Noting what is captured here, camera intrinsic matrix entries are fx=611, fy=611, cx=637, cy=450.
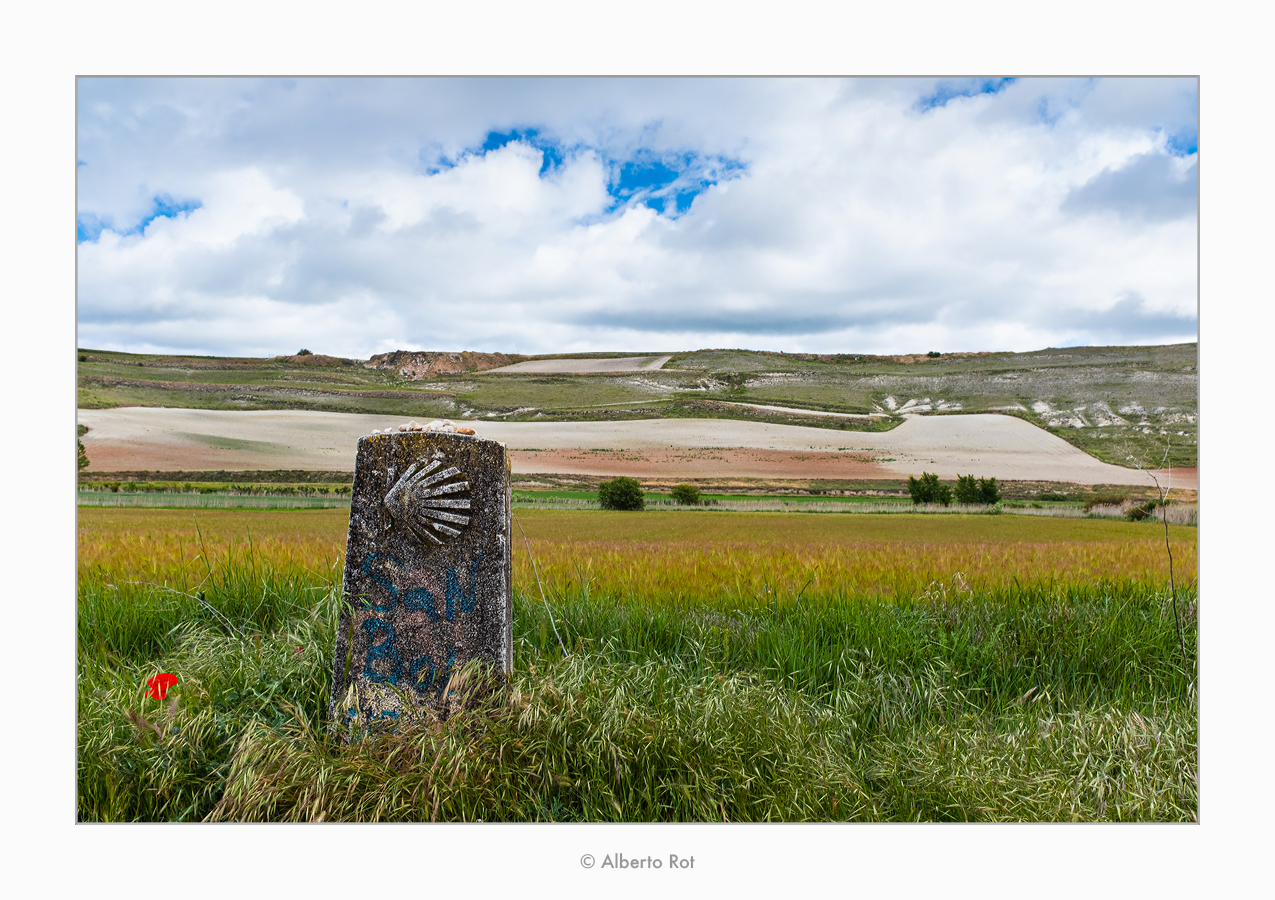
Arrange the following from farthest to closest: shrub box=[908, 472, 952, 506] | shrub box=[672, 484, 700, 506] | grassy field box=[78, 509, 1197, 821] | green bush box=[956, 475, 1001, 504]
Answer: shrub box=[672, 484, 700, 506] < shrub box=[908, 472, 952, 506] < green bush box=[956, 475, 1001, 504] < grassy field box=[78, 509, 1197, 821]

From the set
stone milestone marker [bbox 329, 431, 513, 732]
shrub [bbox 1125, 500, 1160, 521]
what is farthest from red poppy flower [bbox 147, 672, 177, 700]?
shrub [bbox 1125, 500, 1160, 521]

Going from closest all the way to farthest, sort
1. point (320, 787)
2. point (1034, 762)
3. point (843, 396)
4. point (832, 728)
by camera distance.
A: point (320, 787)
point (1034, 762)
point (832, 728)
point (843, 396)

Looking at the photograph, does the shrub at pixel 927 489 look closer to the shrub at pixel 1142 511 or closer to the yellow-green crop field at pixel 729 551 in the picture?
the yellow-green crop field at pixel 729 551

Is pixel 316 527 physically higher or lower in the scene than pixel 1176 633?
higher

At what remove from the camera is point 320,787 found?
2473mm

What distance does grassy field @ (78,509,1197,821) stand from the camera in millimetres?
2605

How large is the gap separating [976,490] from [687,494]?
3.75 metres

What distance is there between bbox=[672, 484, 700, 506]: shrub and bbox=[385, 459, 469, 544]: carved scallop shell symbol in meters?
5.98

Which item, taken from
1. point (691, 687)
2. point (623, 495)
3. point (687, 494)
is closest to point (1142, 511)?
point (687, 494)

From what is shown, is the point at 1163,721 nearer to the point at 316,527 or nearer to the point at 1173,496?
the point at 1173,496

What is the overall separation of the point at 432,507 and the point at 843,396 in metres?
9.28

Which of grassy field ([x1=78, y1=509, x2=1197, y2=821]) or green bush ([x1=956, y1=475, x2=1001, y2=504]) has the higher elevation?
green bush ([x1=956, y1=475, x2=1001, y2=504])

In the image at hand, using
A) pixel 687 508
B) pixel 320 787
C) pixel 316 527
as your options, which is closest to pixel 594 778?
pixel 320 787

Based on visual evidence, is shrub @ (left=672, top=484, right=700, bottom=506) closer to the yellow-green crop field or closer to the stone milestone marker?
the yellow-green crop field
